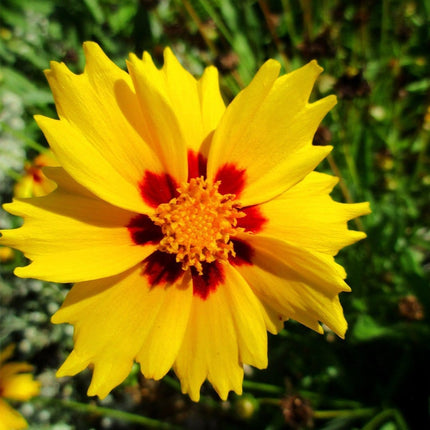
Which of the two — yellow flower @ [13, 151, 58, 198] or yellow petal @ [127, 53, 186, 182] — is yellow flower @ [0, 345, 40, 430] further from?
yellow petal @ [127, 53, 186, 182]

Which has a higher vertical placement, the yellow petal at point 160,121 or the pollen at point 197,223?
the yellow petal at point 160,121

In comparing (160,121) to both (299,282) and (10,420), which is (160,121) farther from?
(10,420)

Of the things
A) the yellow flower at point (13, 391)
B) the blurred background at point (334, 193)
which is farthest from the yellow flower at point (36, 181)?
the yellow flower at point (13, 391)

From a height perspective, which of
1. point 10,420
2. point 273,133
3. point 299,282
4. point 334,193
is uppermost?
point 273,133

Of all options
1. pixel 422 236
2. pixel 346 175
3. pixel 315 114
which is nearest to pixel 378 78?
pixel 346 175

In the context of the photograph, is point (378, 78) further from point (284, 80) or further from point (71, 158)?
A: point (71, 158)

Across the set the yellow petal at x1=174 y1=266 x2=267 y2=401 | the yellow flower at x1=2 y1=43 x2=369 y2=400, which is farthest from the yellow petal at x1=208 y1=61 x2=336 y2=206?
the yellow petal at x1=174 y1=266 x2=267 y2=401

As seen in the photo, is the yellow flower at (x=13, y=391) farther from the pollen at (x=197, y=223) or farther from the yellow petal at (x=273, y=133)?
the yellow petal at (x=273, y=133)

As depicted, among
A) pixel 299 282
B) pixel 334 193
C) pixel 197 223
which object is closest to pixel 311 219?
pixel 299 282
